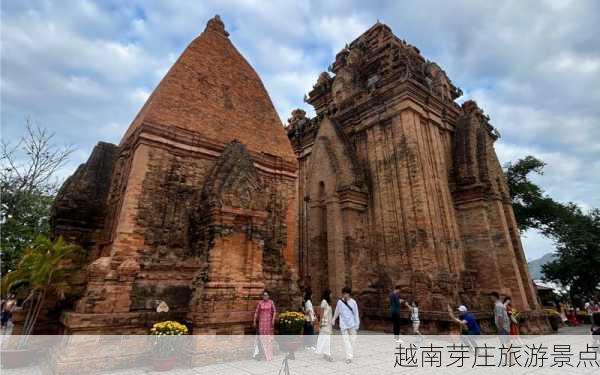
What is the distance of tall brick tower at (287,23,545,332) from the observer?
1184cm

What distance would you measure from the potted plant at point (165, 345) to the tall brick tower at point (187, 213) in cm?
45

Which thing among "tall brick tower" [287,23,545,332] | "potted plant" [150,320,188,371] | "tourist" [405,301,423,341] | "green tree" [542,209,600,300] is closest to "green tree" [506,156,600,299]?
"green tree" [542,209,600,300]

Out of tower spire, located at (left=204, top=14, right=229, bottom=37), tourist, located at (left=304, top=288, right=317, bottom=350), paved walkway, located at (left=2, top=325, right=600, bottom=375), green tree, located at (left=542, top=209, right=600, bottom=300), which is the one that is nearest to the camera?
paved walkway, located at (left=2, top=325, right=600, bottom=375)

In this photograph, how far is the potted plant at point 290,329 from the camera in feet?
24.2

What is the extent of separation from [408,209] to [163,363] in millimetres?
9358

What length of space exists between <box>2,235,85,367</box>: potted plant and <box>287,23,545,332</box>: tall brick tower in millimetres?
8894

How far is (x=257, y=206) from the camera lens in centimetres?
823

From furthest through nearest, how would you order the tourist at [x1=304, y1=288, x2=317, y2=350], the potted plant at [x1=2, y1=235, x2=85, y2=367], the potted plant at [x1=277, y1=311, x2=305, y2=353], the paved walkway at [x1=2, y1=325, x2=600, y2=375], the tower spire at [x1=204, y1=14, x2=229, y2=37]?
the tower spire at [x1=204, y1=14, x2=229, y2=37]
the tourist at [x1=304, y1=288, x2=317, y2=350]
the potted plant at [x1=277, y1=311, x2=305, y2=353]
the potted plant at [x1=2, y1=235, x2=85, y2=367]
the paved walkway at [x1=2, y1=325, x2=600, y2=375]

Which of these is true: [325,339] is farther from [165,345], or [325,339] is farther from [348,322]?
[165,345]

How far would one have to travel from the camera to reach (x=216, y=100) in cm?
1024

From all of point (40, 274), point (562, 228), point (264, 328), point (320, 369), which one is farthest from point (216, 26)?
point (562, 228)

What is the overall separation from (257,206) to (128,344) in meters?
3.88

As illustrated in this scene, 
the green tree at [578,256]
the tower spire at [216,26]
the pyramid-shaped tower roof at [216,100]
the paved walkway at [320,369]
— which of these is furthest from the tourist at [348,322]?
the green tree at [578,256]

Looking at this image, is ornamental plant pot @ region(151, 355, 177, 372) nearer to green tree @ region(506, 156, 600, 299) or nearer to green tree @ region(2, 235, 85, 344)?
green tree @ region(2, 235, 85, 344)
